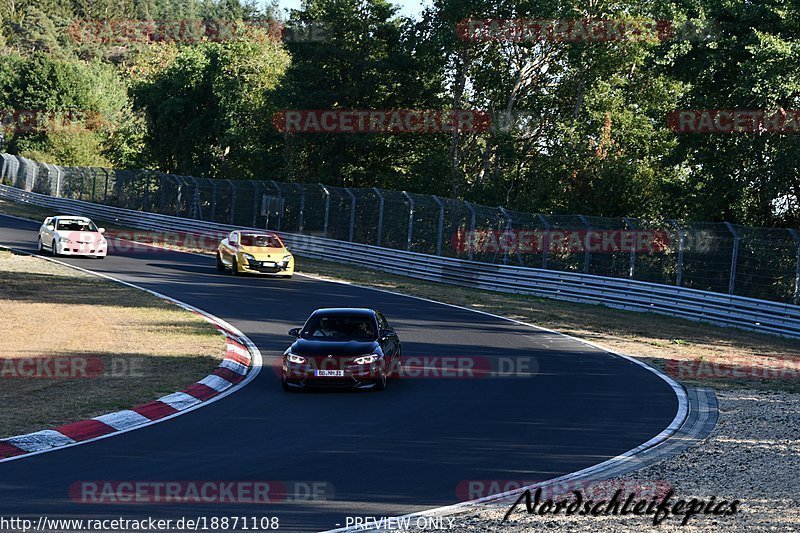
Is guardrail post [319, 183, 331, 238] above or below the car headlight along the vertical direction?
above

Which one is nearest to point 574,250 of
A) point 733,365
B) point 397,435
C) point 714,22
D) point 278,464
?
point 714,22

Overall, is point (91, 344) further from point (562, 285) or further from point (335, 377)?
point (562, 285)

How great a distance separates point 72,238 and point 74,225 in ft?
3.18

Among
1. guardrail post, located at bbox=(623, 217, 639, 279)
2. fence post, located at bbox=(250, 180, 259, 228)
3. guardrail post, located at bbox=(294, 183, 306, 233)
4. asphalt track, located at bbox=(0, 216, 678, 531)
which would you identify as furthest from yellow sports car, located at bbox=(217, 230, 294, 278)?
asphalt track, located at bbox=(0, 216, 678, 531)

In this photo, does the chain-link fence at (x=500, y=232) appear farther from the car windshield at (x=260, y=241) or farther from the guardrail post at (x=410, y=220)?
the car windshield at (x=260, y=241)

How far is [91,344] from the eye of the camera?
61.1 feet

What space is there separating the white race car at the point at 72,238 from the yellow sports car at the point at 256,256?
568cm

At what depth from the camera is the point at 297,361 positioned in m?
15.0

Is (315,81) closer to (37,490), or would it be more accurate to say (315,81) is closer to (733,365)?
(733,365)

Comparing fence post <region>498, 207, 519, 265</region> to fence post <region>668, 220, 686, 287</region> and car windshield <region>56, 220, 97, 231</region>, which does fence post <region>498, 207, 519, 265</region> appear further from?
car windshield <region>56, 220, 97, 231</region>

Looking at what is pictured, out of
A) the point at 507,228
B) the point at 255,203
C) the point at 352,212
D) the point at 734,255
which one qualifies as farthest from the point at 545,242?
the point at 255,203

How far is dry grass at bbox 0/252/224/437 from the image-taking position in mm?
13484

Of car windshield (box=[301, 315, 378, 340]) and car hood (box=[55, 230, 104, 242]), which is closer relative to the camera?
car windshield (box=[301, 315, 378, 340])

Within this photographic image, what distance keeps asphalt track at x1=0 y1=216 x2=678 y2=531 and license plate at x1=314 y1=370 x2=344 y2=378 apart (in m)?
0.34
